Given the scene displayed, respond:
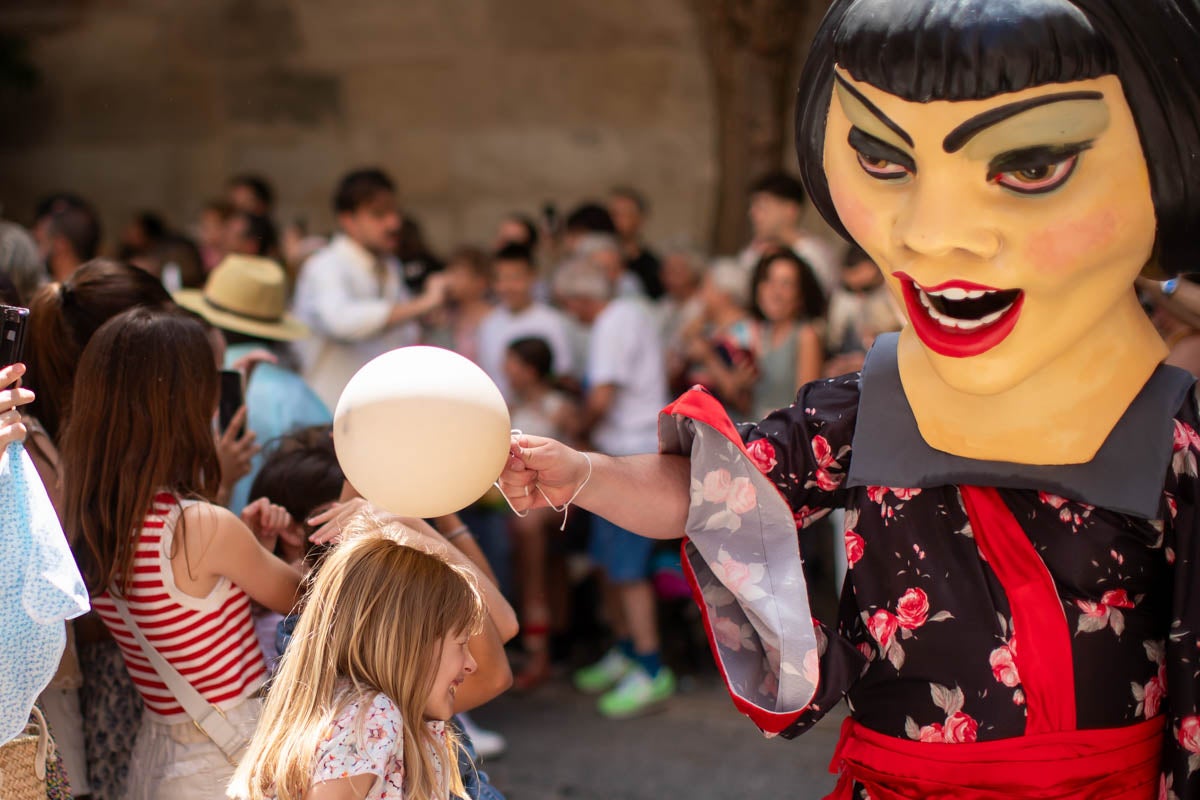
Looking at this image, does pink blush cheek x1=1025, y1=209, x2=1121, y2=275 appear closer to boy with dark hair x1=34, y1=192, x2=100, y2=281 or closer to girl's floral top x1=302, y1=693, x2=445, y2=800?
girl's floral top x1=302, y1=693, x2=445, y2=800

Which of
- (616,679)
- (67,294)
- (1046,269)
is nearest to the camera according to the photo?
(1046,269)

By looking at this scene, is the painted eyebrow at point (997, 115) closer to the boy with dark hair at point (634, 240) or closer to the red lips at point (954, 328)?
the red lips at point (954, 328)

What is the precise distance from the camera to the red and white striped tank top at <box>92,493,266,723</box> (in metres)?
2.31

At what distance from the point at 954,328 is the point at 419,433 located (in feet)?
2.54

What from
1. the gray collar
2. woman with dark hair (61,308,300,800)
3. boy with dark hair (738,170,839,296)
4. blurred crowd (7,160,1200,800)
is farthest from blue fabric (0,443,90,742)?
boy with dark hair (738,170,839,296)

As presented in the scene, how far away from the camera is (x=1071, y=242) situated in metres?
1.89

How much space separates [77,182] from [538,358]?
14.1ft

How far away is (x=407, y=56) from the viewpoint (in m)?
7.51

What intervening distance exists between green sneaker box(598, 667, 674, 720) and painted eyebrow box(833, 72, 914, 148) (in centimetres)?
310

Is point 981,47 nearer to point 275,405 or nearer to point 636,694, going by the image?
point 275,405

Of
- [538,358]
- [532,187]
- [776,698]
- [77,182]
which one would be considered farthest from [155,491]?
[77,182]

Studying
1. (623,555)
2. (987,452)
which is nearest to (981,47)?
(987,452)

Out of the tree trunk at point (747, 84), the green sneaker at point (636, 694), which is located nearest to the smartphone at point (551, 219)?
Answer: the tree trunk at point (747, 84)

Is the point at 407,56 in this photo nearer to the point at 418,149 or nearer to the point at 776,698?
the point at 418,149
